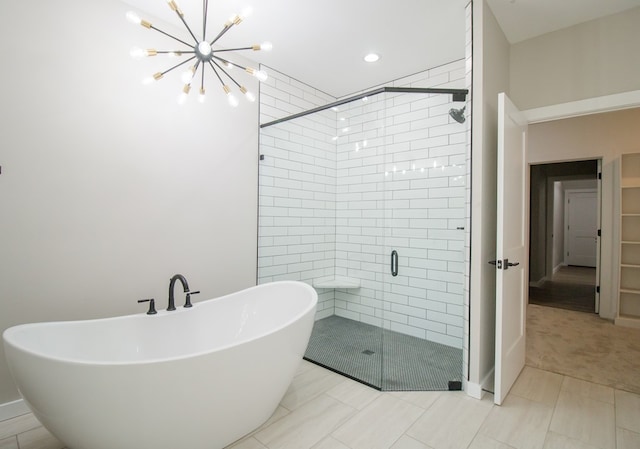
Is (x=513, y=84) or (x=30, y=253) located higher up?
(x=513, y=84)

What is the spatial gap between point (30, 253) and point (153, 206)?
782mm

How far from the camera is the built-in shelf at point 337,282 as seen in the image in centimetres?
345

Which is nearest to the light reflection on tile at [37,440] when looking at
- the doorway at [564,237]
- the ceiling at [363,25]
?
the ceiling at [363,25]

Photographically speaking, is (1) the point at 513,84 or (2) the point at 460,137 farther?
(2) the point at 460,137

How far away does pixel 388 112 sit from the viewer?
3.19m

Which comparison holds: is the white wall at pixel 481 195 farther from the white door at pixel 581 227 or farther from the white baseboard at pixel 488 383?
the white door at pixel 581 227

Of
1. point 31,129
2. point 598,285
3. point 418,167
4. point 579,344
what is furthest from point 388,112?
point 598,285

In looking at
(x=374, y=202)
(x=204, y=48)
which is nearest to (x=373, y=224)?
(x=374, y=202)

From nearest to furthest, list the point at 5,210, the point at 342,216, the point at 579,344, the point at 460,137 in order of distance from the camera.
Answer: the point at 5,210 < the point at 460,137 < the point at 579,344 < the point at 342,216

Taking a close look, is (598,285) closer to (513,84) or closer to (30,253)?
(513,84)

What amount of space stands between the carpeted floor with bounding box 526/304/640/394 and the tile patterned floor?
26cm

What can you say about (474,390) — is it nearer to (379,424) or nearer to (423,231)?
(379,424)

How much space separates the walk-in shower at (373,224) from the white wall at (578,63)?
63cm

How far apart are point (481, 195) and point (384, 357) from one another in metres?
1.70
